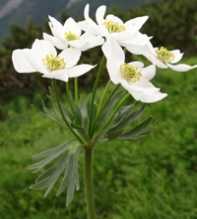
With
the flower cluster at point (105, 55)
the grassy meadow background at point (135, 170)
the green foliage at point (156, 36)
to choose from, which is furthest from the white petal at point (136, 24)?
the green foliage at point (156, 36)

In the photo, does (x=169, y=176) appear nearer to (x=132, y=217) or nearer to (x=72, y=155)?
(x=132, y=217)

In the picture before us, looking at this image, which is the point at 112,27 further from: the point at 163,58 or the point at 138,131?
the point at 138,131

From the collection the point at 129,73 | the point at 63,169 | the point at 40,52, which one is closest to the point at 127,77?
the point at 129,73

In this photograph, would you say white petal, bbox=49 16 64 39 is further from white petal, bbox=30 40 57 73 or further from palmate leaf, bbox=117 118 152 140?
palmate leaf, bbox=117 118 152 140

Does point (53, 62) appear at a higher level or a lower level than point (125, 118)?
higher

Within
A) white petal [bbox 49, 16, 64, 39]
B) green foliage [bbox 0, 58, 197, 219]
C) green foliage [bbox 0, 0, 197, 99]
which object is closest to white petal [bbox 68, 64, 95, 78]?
white petal [bbox 49, 16, 64, 39]

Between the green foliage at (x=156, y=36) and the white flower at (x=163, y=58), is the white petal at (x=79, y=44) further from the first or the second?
the green foliage at (x=156, y=36)
